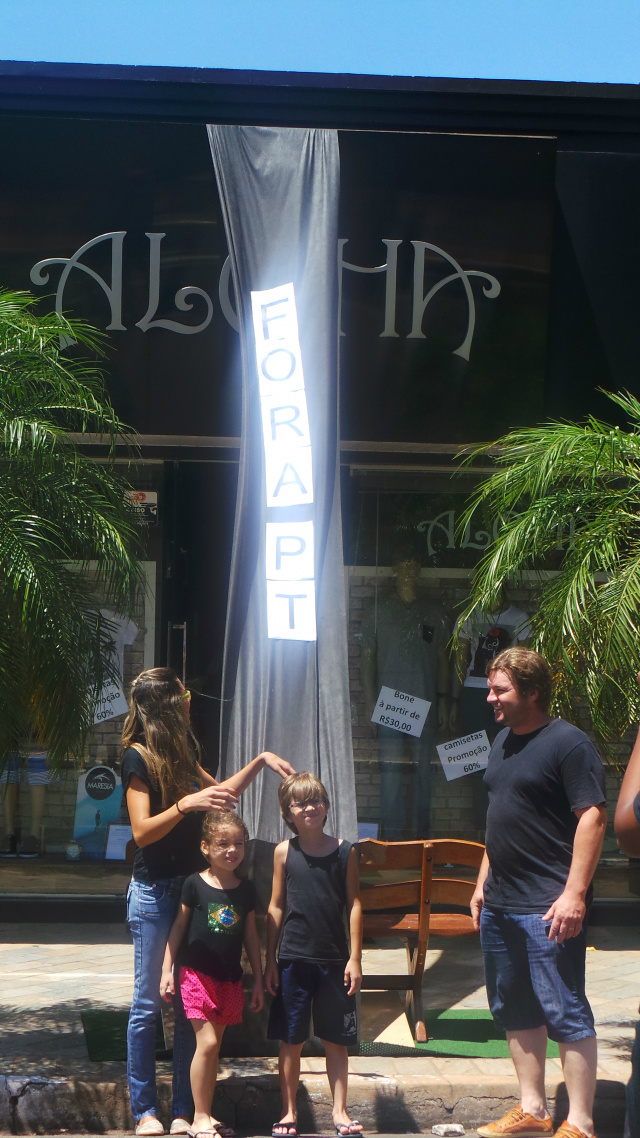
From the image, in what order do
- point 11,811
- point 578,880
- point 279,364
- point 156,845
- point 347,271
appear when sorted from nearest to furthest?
point 578,880, point 156,845, point 279,364, point 347,271, point 11,811

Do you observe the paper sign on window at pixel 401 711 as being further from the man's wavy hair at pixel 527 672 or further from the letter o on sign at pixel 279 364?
the man's wavy hair at pixel 527 672

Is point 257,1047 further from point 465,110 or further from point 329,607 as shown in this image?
point 465,110

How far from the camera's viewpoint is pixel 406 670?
26.0 ft

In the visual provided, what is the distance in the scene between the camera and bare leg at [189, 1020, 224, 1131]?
4145mm

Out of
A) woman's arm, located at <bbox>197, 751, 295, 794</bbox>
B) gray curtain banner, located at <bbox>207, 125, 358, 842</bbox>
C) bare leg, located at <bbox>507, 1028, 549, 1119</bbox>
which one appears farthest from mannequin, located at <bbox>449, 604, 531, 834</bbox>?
bare leg, located at <bbox>507, 1028, 549, 1119</bbox>

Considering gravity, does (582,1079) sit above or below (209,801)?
below

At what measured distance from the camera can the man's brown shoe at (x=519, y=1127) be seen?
164 inches

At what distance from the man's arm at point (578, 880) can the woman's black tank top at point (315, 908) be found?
0.84 m

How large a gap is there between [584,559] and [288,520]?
1444 mm


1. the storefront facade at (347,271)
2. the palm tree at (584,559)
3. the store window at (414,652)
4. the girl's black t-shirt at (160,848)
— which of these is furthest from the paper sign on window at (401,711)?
the girl's black t-shirt at (160,848)

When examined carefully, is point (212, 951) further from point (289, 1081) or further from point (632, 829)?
point (632, 829)

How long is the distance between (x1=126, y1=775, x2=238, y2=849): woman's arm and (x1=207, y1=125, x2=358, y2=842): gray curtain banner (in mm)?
829

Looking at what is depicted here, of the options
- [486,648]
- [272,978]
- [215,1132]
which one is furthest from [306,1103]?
[486,648]

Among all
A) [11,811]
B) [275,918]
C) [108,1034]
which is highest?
[11,811]
